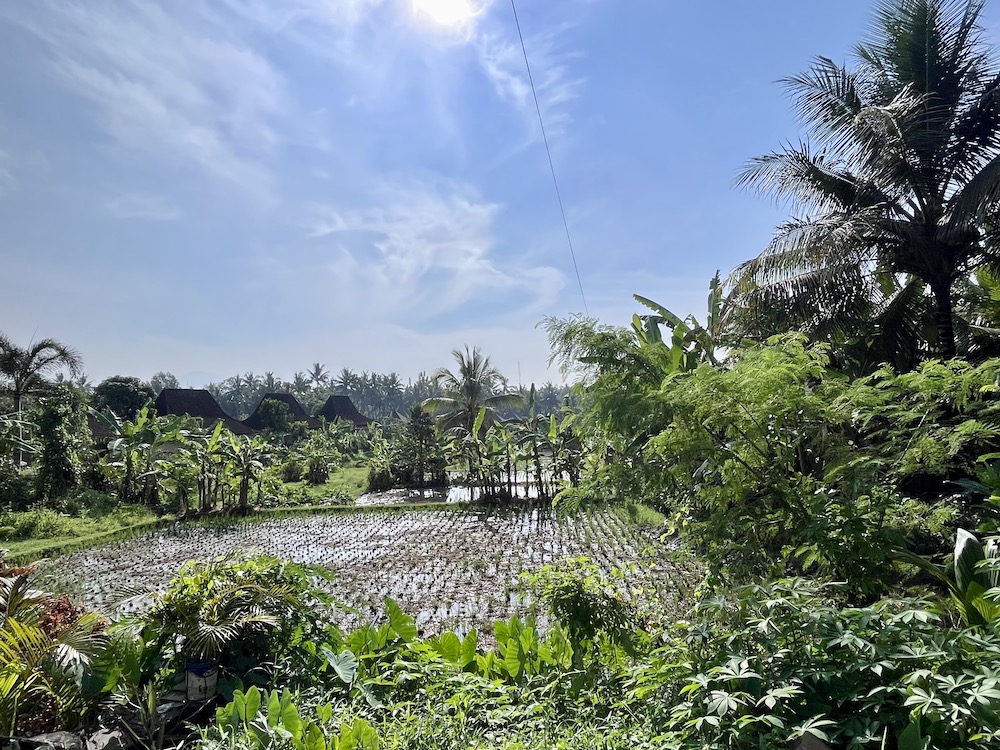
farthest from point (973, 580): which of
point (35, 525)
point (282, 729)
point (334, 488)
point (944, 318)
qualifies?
point (334, 488)

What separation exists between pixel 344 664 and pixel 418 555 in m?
6.76

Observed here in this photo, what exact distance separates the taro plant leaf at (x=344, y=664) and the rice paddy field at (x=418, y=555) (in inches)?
58.6

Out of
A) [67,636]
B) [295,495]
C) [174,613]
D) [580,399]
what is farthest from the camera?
[295,495]

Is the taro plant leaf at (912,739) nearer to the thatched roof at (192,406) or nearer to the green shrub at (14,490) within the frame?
the green shrub at (14,490)

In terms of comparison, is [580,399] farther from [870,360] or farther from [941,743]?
[870,360]

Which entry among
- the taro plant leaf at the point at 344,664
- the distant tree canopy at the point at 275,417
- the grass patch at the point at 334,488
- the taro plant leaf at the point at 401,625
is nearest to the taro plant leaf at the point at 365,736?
the taro plant leaf at the point at 344,664

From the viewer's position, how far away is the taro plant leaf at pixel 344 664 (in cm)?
338

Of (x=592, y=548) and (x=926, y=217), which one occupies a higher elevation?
(x=926, y=217)

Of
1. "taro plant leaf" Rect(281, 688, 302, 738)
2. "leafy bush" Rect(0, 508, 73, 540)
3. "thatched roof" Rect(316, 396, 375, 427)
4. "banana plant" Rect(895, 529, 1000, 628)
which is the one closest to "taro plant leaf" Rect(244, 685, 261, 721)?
"taro plant leaf" Rect(281, 688, 302, 738)

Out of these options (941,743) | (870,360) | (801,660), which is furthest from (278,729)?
(870,360)

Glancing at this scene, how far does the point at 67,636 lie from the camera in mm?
3168

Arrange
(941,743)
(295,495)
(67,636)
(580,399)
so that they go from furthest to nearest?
(295,495), (580,399), (67,636), (941,743)

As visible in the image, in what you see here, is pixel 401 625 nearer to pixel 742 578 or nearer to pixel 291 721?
pixel 291 721

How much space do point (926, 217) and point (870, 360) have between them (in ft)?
8.86
